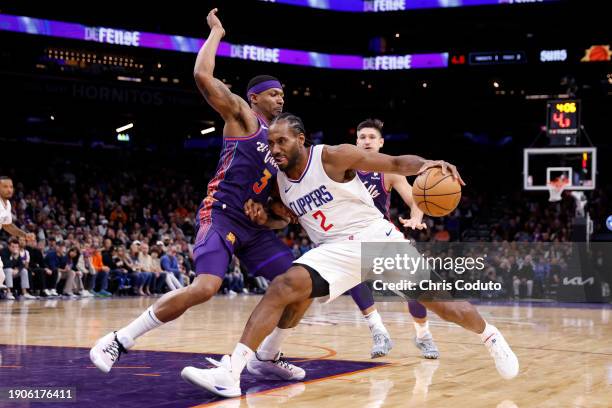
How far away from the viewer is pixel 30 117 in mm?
30797

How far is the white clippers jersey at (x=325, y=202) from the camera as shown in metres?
5.16

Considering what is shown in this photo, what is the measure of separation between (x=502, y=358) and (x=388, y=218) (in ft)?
7.03

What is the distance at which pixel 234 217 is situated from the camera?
550 cm

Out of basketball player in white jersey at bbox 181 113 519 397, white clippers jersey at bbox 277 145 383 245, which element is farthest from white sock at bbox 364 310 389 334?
white clippers jersey at bbox 277 145 383 245

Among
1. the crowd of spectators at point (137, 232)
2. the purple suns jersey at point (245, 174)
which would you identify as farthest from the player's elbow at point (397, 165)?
the crowd of spectators at point (137, 232)

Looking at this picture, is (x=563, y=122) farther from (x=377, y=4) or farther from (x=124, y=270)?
(x=377, y=4)

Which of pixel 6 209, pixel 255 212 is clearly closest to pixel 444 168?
pixel 255 212

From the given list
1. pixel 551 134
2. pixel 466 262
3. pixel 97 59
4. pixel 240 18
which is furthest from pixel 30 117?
pixel 551 134

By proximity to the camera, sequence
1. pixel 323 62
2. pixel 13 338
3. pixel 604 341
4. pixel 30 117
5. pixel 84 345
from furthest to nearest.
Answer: pixel 323 62 → pixel 30 117 → pixel 604 341 → pixel 13 338 → pixel 84 345

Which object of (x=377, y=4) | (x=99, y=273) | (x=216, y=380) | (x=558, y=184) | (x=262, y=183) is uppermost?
(x=377, y=4)

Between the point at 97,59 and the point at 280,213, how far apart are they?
947 inches

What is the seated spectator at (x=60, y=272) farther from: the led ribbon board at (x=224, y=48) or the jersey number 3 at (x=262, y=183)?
the jersey number 3 at (x=262, y=183)

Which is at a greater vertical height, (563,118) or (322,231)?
(563,118)

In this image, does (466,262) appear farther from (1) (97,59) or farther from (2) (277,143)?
(2) (277,143)
